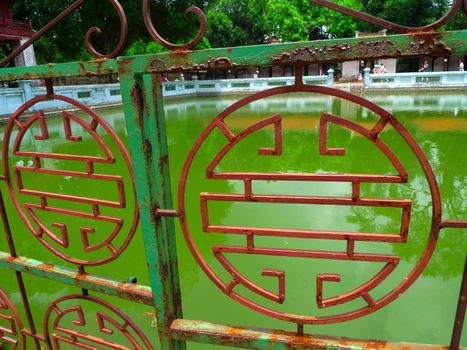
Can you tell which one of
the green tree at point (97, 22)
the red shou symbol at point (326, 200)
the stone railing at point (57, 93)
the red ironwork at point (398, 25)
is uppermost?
the green tree at point (97, 22)

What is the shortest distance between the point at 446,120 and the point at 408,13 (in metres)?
9.90

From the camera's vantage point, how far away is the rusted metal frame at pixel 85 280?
83 centimetres

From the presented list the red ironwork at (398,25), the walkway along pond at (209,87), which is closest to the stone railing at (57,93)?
the walkway along pond at (209,87)

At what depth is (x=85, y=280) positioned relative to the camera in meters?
0.89

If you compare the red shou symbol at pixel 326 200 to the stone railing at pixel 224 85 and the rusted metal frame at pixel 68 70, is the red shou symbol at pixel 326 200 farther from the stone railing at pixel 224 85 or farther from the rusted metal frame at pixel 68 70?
the stone railing at pixel 224 85

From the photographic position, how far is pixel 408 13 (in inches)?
540

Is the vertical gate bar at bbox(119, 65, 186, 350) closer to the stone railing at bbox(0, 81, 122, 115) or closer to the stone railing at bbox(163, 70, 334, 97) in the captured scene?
the stone railing at bbox(0, 81, 122, 115)

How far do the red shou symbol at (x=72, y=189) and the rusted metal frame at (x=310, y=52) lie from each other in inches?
6.7

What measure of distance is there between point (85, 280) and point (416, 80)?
11.7 m

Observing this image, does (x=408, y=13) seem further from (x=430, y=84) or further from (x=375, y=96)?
(x=375, y=96)

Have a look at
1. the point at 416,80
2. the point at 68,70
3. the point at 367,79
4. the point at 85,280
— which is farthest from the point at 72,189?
the point at 416,80

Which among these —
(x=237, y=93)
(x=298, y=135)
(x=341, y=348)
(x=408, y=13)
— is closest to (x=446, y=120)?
(x=298, y=135)

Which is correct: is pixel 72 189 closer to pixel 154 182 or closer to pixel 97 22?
pixel 154 182

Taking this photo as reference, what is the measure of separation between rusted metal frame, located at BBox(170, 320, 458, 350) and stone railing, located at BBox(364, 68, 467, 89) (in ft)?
36.5
